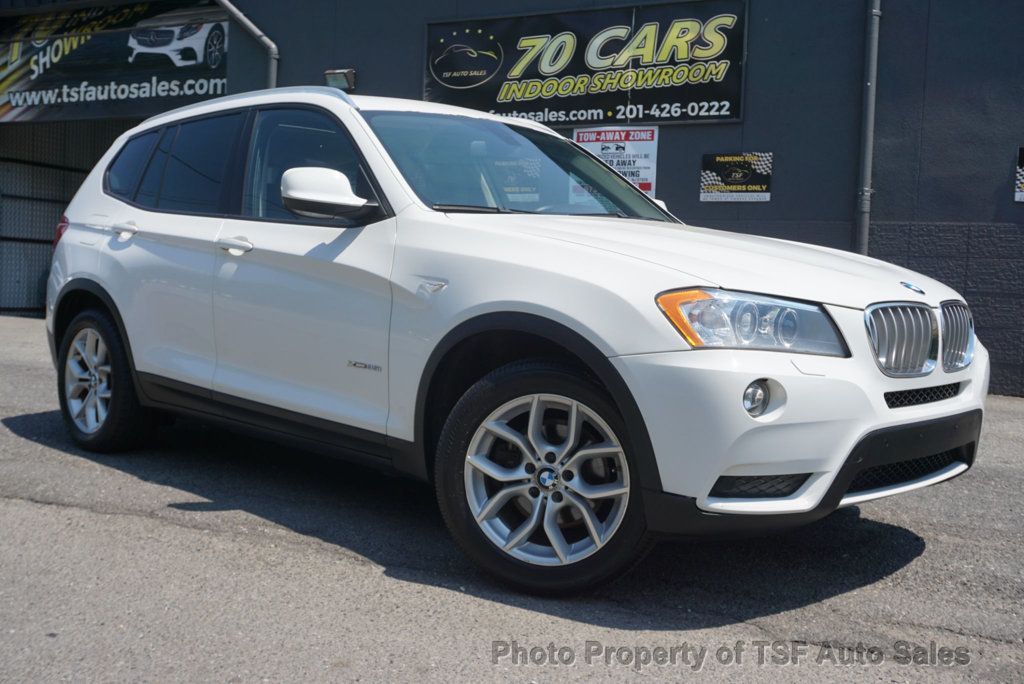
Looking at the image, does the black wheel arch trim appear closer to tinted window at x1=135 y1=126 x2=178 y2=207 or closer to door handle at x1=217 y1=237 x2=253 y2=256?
door handle at x1=217 y1=237 x2=253 y2=256

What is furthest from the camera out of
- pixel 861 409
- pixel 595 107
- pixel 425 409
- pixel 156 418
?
pixel 595 107

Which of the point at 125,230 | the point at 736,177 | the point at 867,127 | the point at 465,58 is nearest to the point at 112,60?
the point at 465,58

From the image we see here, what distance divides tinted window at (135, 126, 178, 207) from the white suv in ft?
0.39

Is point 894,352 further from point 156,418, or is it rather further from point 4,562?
point 156,418

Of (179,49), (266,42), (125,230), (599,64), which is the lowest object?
(125,230)

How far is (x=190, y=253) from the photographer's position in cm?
504

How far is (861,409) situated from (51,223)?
1780 cm

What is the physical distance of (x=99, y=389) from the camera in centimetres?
577

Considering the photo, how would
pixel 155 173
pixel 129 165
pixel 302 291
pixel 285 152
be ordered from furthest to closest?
pixel 129 165, pixel 155 173, pixel 285 152, pixel 302 291

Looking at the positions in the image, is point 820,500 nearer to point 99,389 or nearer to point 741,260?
point 741,260

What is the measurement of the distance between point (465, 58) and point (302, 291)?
340 inches

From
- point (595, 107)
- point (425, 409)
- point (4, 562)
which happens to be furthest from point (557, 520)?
Answer: point (595, 107)

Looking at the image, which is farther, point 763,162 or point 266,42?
Result: point 266,42

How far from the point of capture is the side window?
15.1 ft
